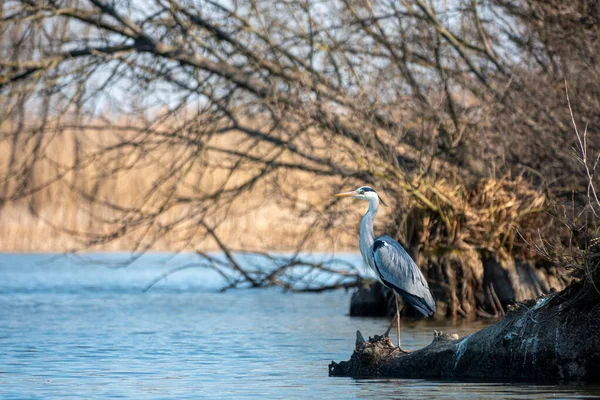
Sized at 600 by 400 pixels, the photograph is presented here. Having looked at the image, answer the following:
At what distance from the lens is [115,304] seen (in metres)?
17.4

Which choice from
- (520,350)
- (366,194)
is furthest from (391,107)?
(520,350)

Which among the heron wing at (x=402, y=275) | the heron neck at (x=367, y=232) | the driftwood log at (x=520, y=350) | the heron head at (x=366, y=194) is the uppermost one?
the heron head at (x=366, y=194)

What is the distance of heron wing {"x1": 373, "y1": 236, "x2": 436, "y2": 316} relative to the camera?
10.2 metres

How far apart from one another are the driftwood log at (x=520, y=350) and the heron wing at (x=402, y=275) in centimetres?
142

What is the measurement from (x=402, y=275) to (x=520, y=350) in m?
2.03

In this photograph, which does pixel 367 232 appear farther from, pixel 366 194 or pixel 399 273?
pixel 399 273

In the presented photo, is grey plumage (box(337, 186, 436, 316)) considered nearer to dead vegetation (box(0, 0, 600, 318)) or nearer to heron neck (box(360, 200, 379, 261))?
heron neck (box(360, 200, 379, 261))

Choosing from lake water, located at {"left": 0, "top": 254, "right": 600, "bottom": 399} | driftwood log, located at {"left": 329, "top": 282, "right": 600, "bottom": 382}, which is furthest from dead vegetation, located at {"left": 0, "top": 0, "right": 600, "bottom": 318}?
driftwood log, located at {"left": 329, "top": 282, "right": 600, "bottom": 382}

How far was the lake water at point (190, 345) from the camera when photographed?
26.6 ft

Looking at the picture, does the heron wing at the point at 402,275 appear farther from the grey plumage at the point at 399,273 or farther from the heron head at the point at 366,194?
the heron head at the point at 366,194

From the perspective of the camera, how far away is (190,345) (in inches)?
453

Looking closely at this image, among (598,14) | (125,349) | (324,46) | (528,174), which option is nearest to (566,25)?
(598,14)

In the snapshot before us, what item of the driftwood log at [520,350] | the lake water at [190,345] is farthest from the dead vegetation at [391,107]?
the driftwood log at [520,350]

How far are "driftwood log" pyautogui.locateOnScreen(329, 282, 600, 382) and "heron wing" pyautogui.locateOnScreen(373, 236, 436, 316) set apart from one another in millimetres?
1422
